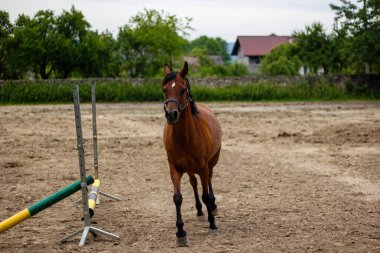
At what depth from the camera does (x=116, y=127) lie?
2008cm

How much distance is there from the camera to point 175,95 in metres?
6.48

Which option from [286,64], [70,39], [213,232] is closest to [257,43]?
[286,64]

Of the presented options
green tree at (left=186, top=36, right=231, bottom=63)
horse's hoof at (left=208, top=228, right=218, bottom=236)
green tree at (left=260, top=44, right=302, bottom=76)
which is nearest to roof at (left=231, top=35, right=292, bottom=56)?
green tree at (left=186, top=36, right=231, bottom=63)

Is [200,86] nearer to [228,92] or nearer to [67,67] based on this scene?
[228,92]

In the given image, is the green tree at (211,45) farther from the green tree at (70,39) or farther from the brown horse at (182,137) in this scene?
the brown horse at (182,137)

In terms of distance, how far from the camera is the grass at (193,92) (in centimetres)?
3225

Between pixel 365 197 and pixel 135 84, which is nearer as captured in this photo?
pixel 365 197

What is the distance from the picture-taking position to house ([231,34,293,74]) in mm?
89844

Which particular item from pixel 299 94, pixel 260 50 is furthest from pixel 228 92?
pixel 260 50

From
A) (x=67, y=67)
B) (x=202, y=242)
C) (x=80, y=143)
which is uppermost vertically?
(x=67, y=67)

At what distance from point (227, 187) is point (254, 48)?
3259 inches

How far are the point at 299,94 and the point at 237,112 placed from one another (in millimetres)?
9812

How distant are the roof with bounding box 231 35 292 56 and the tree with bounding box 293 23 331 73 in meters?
42.9

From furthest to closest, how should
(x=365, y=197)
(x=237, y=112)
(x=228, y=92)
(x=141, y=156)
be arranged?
(x=228, y=92), (x=237, y=112), (x=141, y=156), (x=365, y=197)
